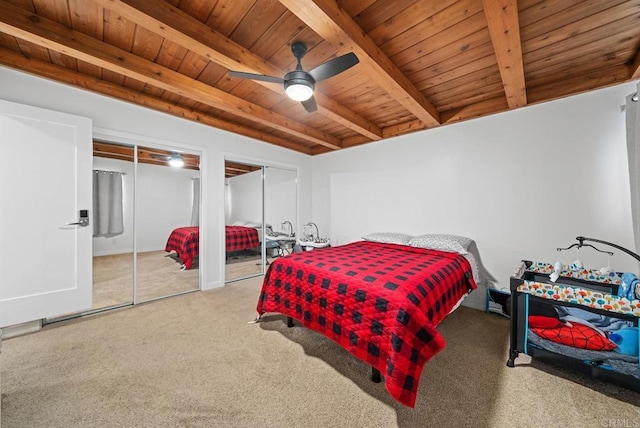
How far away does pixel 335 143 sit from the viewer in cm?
435

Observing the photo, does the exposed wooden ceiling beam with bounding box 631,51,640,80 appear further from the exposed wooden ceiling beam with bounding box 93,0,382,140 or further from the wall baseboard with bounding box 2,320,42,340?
the wall baseboard with bounding box 2,320,42,340

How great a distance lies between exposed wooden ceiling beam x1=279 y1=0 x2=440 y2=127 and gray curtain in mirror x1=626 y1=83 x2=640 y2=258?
1731 millimetres

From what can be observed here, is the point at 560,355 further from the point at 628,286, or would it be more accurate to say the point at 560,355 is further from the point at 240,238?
the point at 240,238

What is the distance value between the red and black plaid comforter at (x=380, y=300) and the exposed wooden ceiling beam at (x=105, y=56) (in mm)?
1954

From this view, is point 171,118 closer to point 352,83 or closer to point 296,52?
point 296,52

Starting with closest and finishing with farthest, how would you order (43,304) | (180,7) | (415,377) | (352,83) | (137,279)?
(415,377) → (180,7) → (43,304) → (352,83) → (137,279)

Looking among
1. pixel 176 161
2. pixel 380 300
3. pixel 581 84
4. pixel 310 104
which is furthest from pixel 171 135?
pixel 581 84

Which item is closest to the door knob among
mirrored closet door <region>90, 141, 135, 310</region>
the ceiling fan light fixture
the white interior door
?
the white interior door

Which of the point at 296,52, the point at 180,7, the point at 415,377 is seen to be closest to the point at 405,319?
the point at 415,377

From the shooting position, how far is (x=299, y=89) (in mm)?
1896

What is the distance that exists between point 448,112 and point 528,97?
2.66ft

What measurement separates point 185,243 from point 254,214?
1168 mm

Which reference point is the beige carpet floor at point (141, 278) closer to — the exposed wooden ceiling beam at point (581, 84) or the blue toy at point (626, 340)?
the blue toy at point (626, 340)

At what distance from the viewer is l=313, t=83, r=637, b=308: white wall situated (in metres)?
2.28
